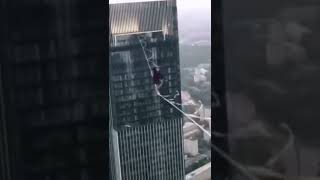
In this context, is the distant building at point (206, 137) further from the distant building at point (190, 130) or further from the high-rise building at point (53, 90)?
the high-rise building at point (53, 90)

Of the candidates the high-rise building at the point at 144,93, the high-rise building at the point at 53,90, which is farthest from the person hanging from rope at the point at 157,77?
the high-rise building at the point at 53,90

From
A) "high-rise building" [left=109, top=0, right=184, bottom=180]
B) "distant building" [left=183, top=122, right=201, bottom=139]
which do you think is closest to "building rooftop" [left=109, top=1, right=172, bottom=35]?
"high-rise building" [left=109, top=0, right=184, bottom=180]

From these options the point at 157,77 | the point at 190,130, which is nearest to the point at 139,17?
the point at 157,77

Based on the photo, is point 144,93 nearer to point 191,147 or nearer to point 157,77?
point 157,77

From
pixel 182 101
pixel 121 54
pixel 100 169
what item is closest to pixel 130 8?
pixel 121 54

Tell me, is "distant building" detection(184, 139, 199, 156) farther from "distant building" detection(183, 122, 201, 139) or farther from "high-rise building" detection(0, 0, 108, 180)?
"high-rise building" detection(0, 0, 108, 180)

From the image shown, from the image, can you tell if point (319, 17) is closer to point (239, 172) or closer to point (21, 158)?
point (239, 172)
